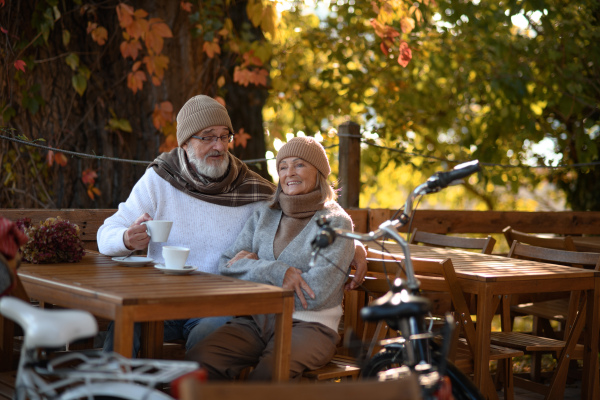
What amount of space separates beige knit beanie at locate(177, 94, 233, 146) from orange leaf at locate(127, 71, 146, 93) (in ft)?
6.15

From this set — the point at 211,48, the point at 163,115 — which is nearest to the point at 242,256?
the point at 163,115

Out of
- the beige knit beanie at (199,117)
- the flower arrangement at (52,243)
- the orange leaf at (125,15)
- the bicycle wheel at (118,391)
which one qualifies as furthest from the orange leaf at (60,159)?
the bicycle wheel at (118,391)

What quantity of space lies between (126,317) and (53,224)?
103 centimetres

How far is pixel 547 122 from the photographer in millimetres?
8008

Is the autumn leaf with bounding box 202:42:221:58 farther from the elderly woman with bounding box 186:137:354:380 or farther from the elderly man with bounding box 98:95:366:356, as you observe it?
the elderly woman with bounding box 186:137:354:380

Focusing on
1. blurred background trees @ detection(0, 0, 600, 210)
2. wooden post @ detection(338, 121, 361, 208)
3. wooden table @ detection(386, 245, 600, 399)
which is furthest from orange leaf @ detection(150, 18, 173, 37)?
wooden table @ detection(386, 245, 600, 399)

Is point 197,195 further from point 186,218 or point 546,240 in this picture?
point 546,240

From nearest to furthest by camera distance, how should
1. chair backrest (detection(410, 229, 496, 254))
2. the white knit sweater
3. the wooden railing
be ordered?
the white knit sweater
the wooden railing
chair backrest (detection(410, 229, 496, 254))

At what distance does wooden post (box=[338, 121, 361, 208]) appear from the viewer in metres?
5.01

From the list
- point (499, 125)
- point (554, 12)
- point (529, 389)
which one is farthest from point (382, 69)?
point (529, 389)

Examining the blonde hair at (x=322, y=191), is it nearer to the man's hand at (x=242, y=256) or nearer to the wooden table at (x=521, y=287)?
the man's hand at (x=242, y=256)

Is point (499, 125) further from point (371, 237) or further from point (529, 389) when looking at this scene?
point (371, 237)

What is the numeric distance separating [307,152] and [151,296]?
1.30m

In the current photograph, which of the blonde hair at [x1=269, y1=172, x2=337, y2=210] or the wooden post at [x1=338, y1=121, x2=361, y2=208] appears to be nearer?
the blonde hair at [x1=269, y1=172, x2=337, y2=210]
